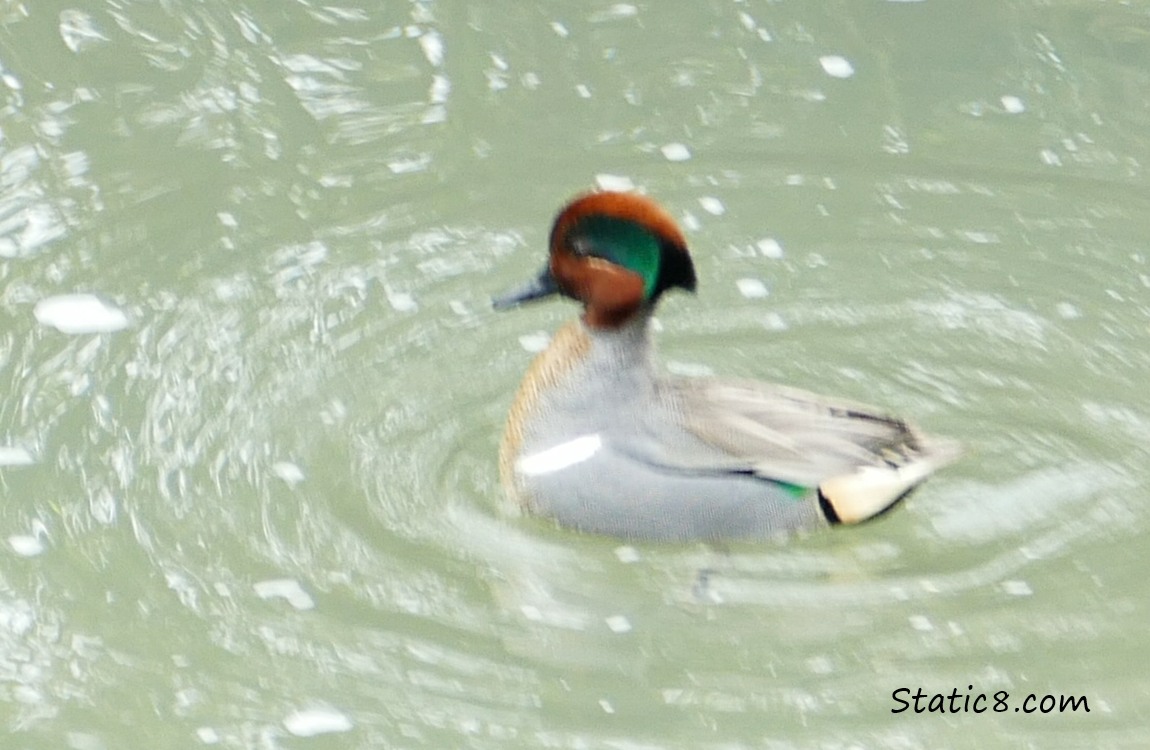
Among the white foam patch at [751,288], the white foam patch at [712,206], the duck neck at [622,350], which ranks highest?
the duck neck at [622,350]

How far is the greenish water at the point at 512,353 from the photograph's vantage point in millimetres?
5000

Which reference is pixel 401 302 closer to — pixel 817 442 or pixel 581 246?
pixel 581 246

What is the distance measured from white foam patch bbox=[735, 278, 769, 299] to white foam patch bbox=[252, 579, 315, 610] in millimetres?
2197

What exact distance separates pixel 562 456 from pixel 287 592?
3.04 feet

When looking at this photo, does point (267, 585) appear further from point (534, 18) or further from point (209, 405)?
point (534, 18)

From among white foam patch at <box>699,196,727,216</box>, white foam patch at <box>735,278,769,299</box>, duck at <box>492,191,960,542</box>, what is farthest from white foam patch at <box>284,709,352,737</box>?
white foam patch at <box>699,196,727,216</box>

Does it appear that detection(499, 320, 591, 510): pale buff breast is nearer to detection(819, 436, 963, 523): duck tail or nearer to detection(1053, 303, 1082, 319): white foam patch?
detection(819, 436, 963, 523): duck tail

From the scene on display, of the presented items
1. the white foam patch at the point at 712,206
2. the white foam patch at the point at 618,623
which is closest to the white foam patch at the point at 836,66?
the white foam patch at the point at 712,206

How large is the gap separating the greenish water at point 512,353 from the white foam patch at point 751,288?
2 cm

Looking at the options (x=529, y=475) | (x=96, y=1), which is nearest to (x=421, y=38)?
(x=96, y=1)

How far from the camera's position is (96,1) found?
28.2ft

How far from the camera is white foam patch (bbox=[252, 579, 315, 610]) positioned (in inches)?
205

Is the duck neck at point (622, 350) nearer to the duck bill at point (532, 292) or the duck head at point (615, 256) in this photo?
the duck head at point (615, 256)

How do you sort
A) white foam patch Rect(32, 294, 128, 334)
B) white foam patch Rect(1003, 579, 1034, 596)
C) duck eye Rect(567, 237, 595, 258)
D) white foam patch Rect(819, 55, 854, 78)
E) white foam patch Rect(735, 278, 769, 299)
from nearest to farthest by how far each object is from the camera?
white foam patch Rect(1003, 579, 1034, 596) → duck eye Rect(567, 237, 595, 258) → white foam patch Rect(32, 294, 128, 334) → white foam patch Rect(735, 278, 769, 299) → white foam patch Rect(819, 55, 854, 78)
